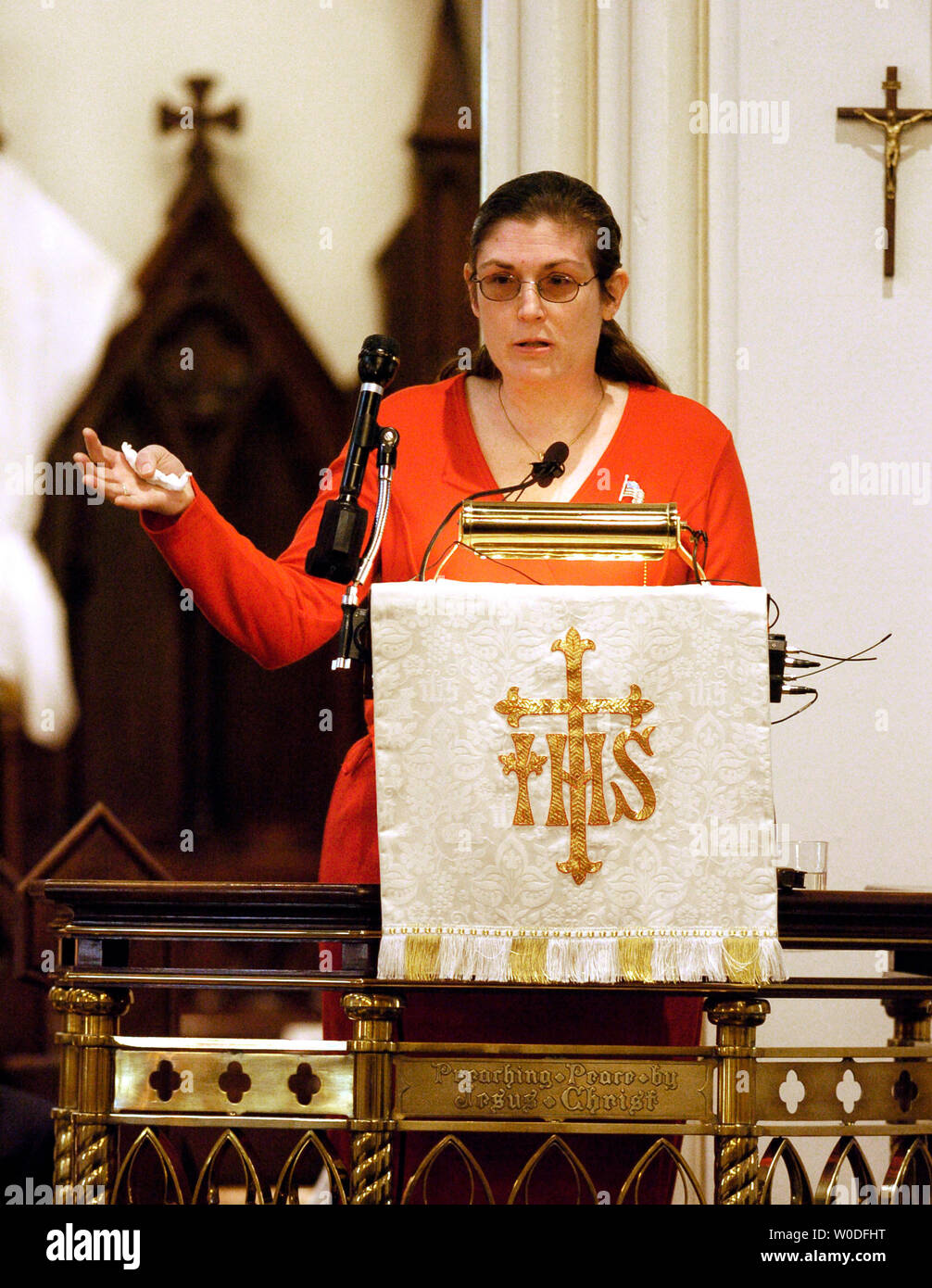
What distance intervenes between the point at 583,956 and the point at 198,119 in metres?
3.28

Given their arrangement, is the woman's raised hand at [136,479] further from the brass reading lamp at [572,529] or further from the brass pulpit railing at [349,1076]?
the brass pulpit railing at [349,1076]

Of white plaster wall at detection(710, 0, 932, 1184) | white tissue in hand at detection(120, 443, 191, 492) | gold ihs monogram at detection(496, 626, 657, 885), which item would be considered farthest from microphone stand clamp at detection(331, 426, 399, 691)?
white plaster wall at detection(710, 0, 932, 1184)

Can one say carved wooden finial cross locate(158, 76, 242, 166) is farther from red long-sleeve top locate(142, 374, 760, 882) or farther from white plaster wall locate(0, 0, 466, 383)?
red long-sleeve top locate(142, 374, 760, 882)

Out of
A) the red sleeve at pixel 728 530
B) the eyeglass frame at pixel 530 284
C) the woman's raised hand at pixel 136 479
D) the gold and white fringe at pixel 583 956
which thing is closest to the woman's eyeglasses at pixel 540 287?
the eyeglass frame at pixel 530 284

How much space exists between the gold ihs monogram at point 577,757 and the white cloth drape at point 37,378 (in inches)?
102

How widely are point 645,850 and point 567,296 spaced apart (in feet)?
A: 3.55

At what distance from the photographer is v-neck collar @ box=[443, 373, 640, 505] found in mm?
3152

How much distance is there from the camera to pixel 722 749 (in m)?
2.56

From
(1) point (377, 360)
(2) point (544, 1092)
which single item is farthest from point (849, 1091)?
(1) point (377, 360)

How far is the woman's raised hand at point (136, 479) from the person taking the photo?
104 inches

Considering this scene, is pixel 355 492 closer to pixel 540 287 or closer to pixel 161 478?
pixel 161 478

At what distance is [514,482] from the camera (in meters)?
3.19

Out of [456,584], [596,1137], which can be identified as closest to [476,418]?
[456,584]
